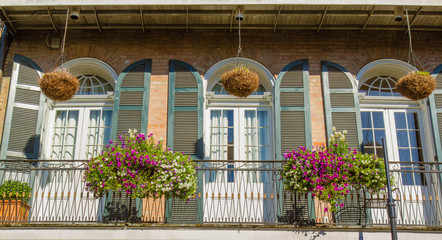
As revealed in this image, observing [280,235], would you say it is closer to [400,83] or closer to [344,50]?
[400,83]

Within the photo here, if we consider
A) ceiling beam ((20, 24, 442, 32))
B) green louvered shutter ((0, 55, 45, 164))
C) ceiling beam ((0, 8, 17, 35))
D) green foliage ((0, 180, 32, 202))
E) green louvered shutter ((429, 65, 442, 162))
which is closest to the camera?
green foliage ((0, 180, 32, 202))

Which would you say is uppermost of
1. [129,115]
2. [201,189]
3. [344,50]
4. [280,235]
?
[344,50]

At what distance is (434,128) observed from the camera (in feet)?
28.9

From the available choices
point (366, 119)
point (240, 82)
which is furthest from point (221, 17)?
point (366, 119)

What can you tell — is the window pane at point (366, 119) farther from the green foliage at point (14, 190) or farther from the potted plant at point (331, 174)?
the green foliage at point (14, 190)

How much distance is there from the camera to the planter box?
24.8 ft

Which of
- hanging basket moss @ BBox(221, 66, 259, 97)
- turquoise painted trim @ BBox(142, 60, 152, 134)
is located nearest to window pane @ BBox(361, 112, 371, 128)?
hanging basket moss @ BBox(221, 66, 259, 97)

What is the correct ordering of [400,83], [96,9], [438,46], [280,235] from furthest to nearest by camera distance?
[438,46] < [96,9] < [400,83] < [280,235]

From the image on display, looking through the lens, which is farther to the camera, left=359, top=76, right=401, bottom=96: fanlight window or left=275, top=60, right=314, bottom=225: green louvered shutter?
left=359, top=76, right=401, bottom=96: fanlight window

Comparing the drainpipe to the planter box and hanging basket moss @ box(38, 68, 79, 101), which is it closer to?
hanging basket moss @ box(38, 68, 79, 101)

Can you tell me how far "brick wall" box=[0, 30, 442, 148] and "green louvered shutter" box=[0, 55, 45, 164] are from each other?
21 centimetres

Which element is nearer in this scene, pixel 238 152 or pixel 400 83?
pixel 400 83

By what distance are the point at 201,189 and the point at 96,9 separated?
3.61 m
